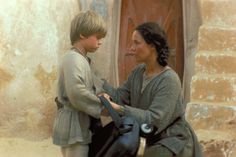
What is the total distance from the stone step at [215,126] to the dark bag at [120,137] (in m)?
1.98

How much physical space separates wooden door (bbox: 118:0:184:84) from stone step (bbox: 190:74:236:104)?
3.22ft

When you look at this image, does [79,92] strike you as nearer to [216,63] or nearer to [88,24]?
[88,24]

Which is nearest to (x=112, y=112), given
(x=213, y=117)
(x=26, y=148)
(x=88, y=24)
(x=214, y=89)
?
(x=88, y=24)

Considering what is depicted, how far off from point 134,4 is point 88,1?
59 cm

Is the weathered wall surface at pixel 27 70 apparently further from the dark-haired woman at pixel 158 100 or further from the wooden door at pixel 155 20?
the dark-haired woman at pixel 158 100

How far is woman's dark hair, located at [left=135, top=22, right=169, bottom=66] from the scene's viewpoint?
294cm

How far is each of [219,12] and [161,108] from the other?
3045 mm

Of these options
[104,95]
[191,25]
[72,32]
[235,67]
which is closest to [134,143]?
[104,95]

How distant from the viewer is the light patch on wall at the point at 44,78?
570cm

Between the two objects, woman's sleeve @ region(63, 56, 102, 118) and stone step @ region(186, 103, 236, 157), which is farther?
stone step @ region(186, 103, 236, 157)

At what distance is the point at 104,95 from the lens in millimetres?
2930

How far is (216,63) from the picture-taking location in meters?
5.35

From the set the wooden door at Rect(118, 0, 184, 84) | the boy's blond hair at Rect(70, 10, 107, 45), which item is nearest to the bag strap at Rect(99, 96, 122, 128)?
the boy's blond hair at Rect(70, 10, 107, 45)

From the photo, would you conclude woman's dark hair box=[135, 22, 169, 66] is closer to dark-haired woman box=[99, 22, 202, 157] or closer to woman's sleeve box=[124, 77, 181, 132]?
dark-haired woman box=[99, 22, 202, 157]
